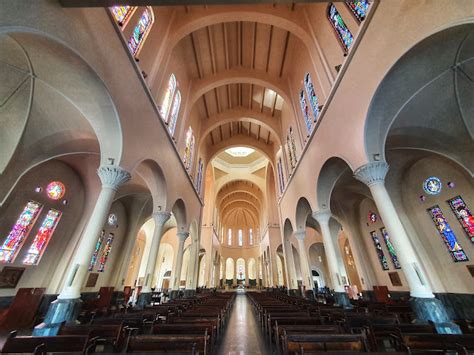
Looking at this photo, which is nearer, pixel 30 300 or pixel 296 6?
pixel 30 300

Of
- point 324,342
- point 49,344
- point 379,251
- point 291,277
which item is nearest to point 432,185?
point 379,251

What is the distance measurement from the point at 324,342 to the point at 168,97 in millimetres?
10761

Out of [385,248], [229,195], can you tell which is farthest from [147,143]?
[229,195]

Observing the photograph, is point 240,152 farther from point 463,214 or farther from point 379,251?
point 463,214

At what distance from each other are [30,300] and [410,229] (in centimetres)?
1699

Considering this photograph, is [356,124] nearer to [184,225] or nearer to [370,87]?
[370,87]

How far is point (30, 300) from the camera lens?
8.20 meters

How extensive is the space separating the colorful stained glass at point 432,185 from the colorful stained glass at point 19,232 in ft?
58.3

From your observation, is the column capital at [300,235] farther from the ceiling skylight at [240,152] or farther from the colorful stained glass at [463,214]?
the ceiling skylight at [240,152]

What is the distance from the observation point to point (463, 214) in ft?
25.7

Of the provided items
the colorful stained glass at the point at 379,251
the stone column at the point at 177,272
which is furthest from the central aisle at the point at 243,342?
the colorful stained glass at the point at 379,251

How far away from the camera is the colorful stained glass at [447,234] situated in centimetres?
805

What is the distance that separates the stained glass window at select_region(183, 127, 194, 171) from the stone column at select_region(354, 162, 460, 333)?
1017 centimetres

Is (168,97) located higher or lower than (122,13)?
higher
